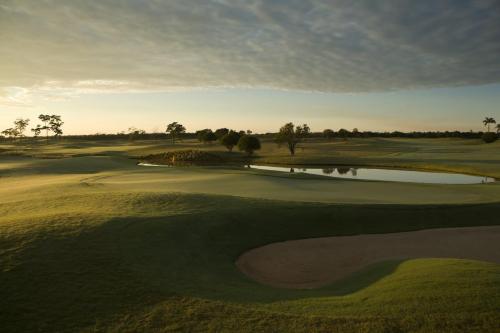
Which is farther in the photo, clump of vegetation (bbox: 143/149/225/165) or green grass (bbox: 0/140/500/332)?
clump of vegetation (bbox: 143/149/225/165)

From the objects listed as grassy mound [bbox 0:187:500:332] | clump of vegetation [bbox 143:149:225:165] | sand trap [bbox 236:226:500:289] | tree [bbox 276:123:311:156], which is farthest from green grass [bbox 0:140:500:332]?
tree [bbox 276:123:311:156]

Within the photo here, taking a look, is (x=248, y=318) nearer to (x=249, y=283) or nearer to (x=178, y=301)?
(x=178, y=301)

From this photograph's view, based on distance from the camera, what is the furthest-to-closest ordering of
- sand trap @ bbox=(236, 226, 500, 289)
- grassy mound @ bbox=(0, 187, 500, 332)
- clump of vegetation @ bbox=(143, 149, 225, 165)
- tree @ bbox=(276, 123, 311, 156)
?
tree @ bbox=(276, 123, 311, 156), clump of vegetation @ bbox=(143, 149, 225, 165), sand trap @ bbox=(236, 226, 500, 289), grassy mound @ bbox=(0, 187, 500, 332)

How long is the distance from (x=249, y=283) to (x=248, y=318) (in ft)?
11.5

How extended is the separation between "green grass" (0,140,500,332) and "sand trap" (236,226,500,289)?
96 centimetres

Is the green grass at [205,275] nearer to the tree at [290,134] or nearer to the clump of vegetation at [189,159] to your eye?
the clump of vegetation at [189,159]

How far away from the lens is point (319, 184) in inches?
1416

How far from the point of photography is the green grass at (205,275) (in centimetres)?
909

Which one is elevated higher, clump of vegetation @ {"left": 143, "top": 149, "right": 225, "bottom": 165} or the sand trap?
clump of vegetation @ {"left": 143, "top": 149, "right": 225, "bottom": 165}

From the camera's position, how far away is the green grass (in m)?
9.09

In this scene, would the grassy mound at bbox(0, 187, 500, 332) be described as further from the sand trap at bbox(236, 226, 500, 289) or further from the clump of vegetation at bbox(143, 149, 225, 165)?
the clump of vegetation at bbox(143, 149, 225, 165)

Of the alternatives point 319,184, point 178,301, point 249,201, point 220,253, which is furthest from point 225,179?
point 178,301

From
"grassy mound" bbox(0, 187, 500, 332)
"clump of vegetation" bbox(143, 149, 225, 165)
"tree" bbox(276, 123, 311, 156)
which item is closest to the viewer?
"grassy mound" bbox(0, 187, 500, 332)

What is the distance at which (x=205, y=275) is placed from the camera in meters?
12.9
